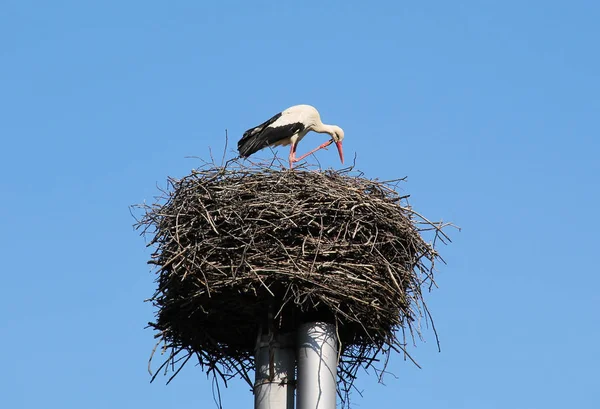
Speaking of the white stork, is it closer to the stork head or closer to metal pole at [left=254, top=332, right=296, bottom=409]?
the stork head

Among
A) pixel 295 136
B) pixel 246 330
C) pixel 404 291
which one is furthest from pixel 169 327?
pixel 295 136

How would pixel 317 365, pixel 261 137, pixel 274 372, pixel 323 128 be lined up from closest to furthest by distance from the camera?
pixel 317 365, pixel 274 372, pixel 261 137, pixel 323 128

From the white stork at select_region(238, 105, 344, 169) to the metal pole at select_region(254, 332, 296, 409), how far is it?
4.10m

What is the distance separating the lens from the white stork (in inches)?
533

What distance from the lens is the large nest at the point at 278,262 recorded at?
30.4 feet

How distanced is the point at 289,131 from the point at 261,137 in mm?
446

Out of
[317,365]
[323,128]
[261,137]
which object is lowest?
[317,365]

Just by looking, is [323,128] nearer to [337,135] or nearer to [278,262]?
[337,135]

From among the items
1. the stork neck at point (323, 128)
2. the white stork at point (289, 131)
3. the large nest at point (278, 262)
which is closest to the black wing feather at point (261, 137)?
the white stork at point (289, 131)

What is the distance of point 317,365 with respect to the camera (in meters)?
9.02

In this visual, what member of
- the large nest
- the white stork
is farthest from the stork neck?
the large nest

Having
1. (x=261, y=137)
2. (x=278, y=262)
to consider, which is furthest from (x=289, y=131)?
(x=278, y=262)

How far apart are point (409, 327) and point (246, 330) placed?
1.49m

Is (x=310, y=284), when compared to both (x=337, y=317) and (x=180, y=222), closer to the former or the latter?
(x=337, y=317)
